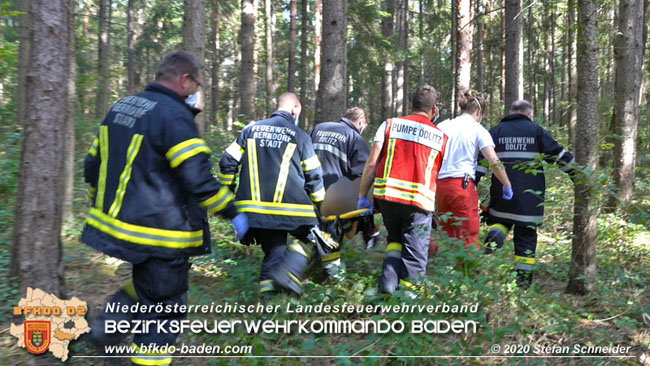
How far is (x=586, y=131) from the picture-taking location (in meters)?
4.68

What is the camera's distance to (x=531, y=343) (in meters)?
3.75

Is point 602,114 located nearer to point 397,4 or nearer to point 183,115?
point 183,115

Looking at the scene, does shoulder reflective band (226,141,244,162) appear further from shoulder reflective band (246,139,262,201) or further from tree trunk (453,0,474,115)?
tree trunk (453,0,474,115)

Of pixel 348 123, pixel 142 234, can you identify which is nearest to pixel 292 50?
pixel 348 123

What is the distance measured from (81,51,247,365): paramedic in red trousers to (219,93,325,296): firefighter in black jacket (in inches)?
47.8

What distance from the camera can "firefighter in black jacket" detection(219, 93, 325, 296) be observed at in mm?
4426

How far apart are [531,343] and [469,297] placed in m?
0.60

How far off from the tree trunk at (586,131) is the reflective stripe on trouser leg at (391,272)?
1861 millimetres

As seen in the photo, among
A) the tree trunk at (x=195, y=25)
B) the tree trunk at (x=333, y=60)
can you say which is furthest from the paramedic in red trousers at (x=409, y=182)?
the tree trunk at (x=195, y=25)

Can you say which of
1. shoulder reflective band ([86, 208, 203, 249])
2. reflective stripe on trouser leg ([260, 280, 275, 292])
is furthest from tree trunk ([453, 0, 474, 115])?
shoulder reflective band ([86, 208, 203, 249])

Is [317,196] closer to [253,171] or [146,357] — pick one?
[253,171]

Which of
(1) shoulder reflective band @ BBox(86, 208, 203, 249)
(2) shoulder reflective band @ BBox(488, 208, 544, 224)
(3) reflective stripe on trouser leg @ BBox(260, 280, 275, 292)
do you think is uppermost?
(1) shoulder reflective band @ BBox(86, 208, 203, 249)

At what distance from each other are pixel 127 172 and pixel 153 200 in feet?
0.84

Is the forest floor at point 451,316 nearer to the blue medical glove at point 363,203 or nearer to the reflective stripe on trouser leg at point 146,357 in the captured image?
the reflective stripe on trouser leg at point 146,357
